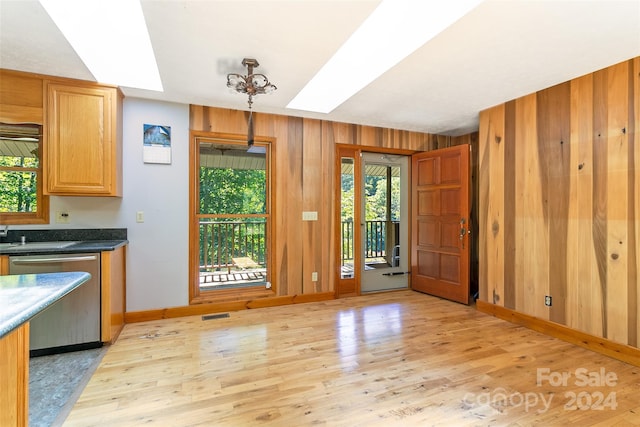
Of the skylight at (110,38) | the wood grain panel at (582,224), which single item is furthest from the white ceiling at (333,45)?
the wood grain panel at (582,224)

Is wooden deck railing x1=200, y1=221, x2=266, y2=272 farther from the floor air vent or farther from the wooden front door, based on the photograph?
the wooden front door

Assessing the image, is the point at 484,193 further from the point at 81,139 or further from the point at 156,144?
the point at 81,139

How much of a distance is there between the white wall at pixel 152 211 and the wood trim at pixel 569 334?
11.8 ft

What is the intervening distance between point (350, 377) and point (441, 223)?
267cm

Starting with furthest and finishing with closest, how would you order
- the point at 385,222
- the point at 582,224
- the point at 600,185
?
the point at 385,222, the point at 582,224, the point at 600,185

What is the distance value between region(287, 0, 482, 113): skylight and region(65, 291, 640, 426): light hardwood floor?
241 centimetres

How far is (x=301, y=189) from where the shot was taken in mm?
3803

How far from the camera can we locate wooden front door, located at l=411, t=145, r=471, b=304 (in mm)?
3723

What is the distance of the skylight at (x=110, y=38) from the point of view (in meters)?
1.82

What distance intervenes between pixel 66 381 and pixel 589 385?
3.68 m

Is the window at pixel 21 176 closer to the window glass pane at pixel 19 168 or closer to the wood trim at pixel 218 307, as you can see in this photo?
the window glass pane at pixel 19 168

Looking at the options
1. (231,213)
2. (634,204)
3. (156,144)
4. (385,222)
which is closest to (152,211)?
(156,144)

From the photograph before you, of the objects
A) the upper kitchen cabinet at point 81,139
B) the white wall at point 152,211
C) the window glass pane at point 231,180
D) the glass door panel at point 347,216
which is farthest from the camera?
the glass door panel at point 347,216

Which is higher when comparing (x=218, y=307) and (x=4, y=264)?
(x=4, y=264)
